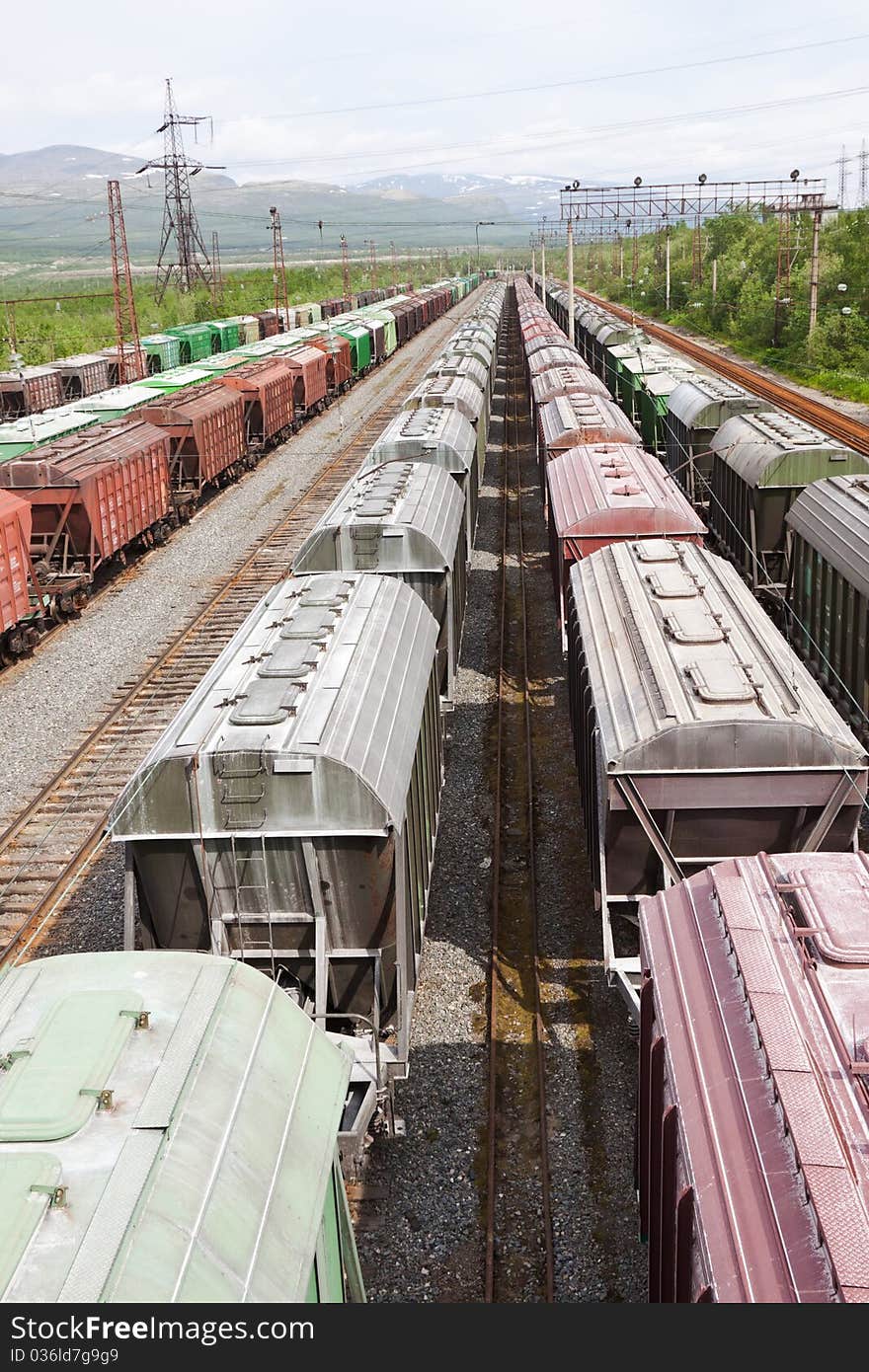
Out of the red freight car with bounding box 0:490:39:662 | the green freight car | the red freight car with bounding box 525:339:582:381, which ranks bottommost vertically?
the red freight car with bounding box 0:490:39:662

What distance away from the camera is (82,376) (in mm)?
55656

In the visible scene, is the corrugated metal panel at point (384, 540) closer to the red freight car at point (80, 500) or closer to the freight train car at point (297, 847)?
the freight train car at point (297, 847)

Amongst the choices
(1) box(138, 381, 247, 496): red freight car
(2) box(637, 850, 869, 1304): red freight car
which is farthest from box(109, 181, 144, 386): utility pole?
(2) box(637, 850, 869, 1304): red freight car

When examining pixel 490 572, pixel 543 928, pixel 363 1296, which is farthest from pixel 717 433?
pixel 363 1296

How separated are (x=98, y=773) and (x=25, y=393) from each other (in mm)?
37390

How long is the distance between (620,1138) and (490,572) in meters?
18.7

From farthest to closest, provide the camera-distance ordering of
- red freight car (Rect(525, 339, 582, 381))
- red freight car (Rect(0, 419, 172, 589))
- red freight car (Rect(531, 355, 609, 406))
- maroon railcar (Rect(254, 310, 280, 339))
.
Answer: maroon railcar (Rect(254, 310, 280, 339)) < red freight car (Rect(525, 339, 582, 381)) < red freight car (Rect(531, 355, 609, 406)) < red freight car (Rect(0, 419, 172, 589))

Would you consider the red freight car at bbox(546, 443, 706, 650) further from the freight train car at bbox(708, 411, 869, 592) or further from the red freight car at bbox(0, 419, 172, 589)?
the red freight car at bbox(0, 419, 172, 589)

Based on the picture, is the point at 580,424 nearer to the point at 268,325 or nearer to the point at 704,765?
the point at 704,765

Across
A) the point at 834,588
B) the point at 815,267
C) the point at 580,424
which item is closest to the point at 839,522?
the point at 834,588

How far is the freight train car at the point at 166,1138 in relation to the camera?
4.86 metres

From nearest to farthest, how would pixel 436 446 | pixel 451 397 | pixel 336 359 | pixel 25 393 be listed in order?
1. pixel 436 446
2. pixel 451 397
3. pixel 25 393
4. pixel 336 359

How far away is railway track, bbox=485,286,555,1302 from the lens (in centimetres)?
911

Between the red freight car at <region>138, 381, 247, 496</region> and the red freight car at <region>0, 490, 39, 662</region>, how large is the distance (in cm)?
1089
